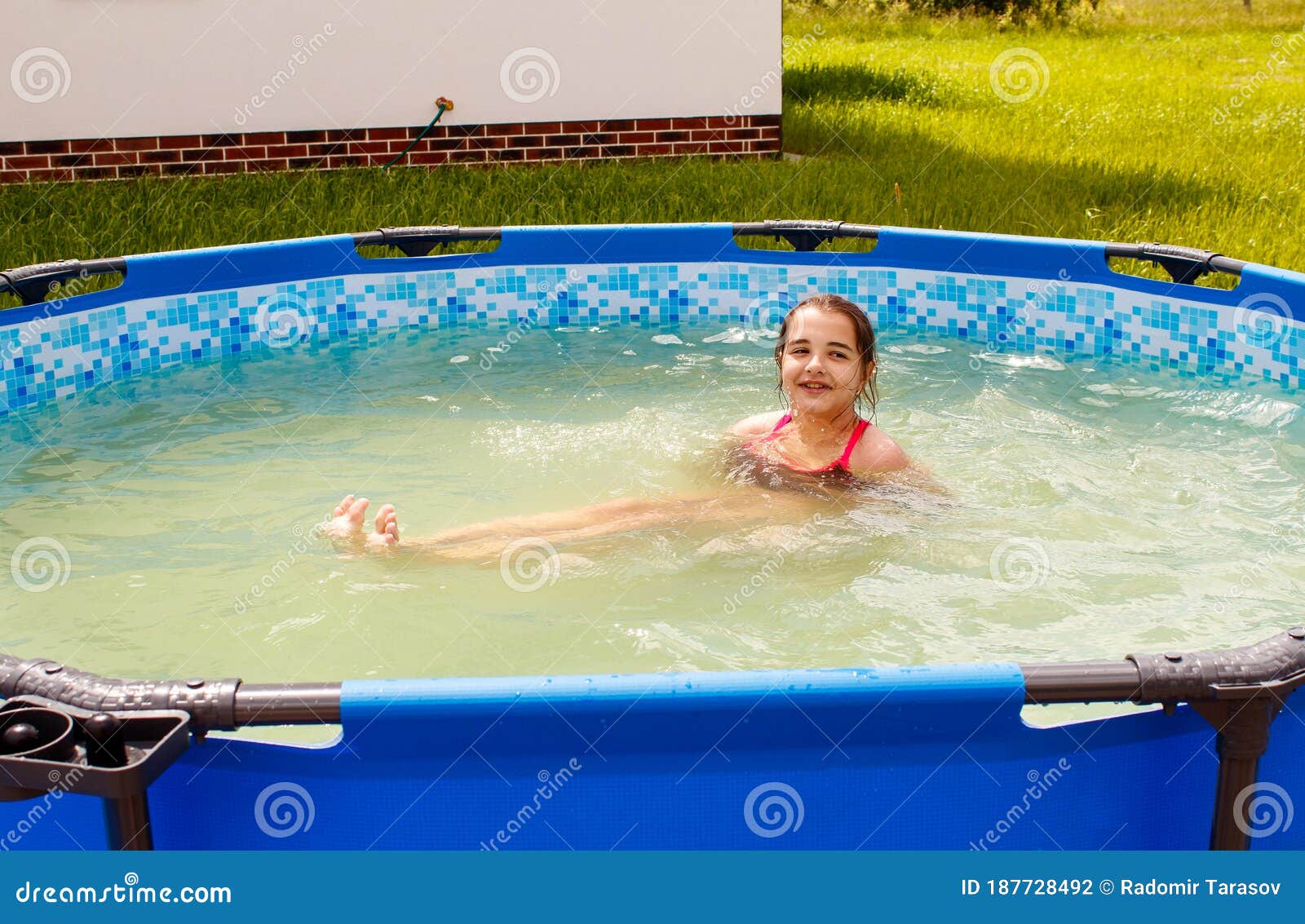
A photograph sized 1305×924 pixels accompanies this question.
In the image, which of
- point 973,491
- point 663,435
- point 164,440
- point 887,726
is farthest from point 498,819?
point 164,440

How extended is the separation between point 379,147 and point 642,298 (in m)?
3.40

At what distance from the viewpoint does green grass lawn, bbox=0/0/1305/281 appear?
22.9 feet

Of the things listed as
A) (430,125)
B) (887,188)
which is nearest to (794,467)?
(887,188)

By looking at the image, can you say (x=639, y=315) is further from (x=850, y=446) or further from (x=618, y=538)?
(x=618, y=538)

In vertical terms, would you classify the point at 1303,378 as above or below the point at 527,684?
below

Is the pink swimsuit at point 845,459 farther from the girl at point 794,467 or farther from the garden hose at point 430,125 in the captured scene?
the garden hose at point 430,125

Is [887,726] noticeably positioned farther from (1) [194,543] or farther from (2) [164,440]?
(2) [164,440]

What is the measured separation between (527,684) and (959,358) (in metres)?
4.03

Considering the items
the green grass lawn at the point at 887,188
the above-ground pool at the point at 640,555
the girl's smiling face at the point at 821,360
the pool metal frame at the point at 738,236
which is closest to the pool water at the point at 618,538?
the above-ground pool at the point at 640,555

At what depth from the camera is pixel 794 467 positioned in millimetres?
3877

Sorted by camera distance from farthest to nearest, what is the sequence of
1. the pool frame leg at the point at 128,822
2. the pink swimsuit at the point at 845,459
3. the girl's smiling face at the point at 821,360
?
the pink swimsuit at the point at 845,459 < the girl's smiling face at the point at 821,360 < the pool frame leg at the point at 128,822

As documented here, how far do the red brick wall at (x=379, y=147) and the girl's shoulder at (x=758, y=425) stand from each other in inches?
208

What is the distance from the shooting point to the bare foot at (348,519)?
10.8ft

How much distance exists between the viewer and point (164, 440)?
14.9 ft
